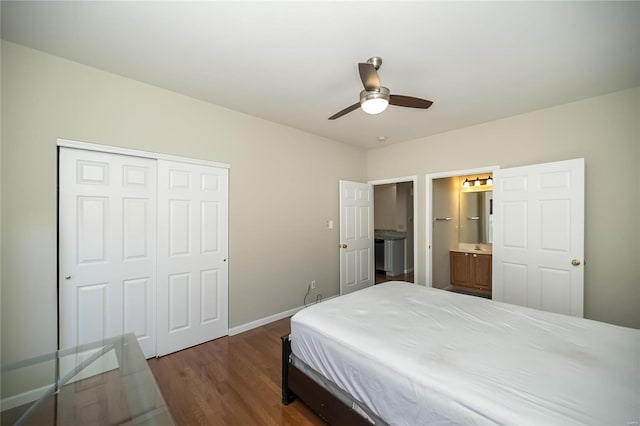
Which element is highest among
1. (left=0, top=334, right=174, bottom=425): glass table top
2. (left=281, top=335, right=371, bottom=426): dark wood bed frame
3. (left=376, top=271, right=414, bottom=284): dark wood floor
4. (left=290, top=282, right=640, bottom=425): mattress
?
(left=290, top=282, right=640, bottom=425): mattress

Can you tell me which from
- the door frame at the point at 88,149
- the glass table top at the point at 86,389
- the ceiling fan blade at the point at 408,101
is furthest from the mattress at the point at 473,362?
the door frame at the point at 88,149

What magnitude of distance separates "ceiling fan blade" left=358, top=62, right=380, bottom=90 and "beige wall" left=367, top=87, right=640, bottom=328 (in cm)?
246

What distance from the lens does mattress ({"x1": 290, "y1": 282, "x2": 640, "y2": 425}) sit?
1.03 metres

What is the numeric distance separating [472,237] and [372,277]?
219 cm

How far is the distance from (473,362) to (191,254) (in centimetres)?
264

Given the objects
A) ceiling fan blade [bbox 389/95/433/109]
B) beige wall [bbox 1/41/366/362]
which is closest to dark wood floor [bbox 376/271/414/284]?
beige wall [bbox 1/41/366/362]

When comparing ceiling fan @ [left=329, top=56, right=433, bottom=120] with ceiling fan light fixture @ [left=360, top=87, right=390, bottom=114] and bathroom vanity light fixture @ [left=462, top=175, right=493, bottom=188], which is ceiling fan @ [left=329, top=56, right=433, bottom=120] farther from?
bathroom vanity light fixture @ [left=462, top=175, right=493, bottom=188]

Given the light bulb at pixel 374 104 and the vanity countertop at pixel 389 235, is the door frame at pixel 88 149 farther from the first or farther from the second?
the vanity countertop at pixel 389 235

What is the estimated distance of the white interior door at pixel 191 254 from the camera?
2.60 m

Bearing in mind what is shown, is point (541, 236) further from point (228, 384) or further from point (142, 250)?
point (142, 250)

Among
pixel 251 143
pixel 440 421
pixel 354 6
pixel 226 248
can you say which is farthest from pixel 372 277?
pixel 354 6

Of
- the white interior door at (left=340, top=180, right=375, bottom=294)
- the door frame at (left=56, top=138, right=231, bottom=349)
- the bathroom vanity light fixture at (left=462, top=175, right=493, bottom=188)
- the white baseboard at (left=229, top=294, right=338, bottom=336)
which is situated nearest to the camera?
the door frame at (left=56, top=138, right=231, bottom=349)

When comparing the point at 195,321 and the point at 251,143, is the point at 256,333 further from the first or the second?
the point at 251,143

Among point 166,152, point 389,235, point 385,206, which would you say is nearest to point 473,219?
point 389,235
